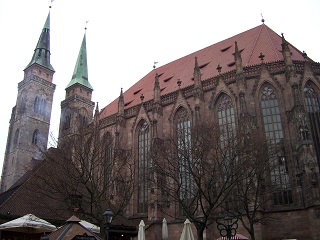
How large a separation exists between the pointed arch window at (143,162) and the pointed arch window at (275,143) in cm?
1009

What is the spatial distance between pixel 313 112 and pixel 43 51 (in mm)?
39334

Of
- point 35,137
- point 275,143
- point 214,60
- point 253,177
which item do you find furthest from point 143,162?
point 35,137

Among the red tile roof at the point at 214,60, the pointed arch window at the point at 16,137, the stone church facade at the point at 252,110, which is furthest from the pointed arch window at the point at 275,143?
the pointed arch window at the point at 16,137

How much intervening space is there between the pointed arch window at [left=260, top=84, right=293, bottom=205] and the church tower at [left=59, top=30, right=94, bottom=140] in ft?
80.8

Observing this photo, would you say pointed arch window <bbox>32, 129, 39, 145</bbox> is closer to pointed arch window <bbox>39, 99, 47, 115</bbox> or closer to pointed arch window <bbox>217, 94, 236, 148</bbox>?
pointed arch window <bbox>39, 99, 47, 115</bbox>

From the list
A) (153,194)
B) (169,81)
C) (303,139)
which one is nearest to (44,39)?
(169,81)

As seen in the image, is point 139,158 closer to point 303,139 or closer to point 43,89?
point 303,139

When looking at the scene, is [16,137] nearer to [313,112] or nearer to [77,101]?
[77,101]

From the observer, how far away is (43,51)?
166 ft

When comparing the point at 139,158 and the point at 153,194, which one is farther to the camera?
the point at 139,158

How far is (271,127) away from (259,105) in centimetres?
188

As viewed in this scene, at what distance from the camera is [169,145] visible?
66.3 feet

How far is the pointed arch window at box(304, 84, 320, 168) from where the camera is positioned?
2325cm


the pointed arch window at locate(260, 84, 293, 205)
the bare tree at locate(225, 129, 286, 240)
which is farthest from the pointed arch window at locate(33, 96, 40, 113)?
the bare tree at locate(225, 129, 286, 240)
